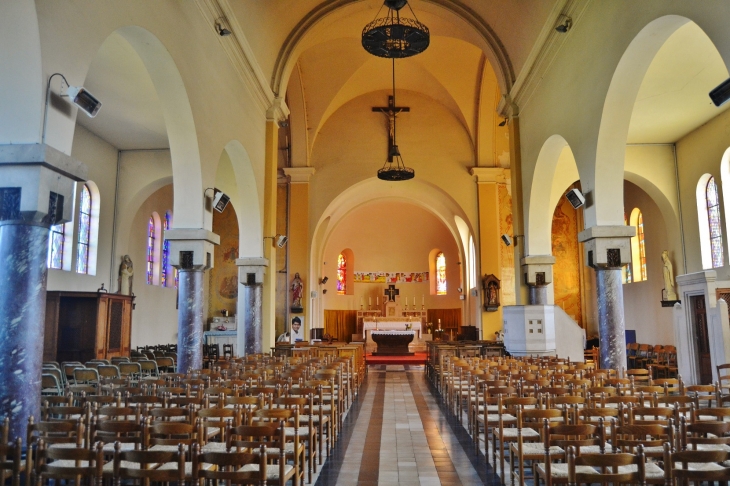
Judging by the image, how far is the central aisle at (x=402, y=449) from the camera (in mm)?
5938

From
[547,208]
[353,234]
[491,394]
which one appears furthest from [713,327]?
[353,234]

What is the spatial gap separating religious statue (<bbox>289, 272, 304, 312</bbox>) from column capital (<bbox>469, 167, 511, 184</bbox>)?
7496mm

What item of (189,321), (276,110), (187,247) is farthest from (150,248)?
(189,321)

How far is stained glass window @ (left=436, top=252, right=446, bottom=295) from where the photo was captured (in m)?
31.1

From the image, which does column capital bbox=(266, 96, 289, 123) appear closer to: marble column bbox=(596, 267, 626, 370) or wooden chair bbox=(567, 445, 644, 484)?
marble column bbox=(596, 267, 626, 370)

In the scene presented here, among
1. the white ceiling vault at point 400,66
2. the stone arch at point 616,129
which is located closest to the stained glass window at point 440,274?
the white ceiling vault at point 400,66

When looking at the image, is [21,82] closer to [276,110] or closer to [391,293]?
[276,110]

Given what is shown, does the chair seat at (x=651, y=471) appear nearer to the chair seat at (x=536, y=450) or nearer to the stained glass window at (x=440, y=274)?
the chair seat at (x=536, y=450)

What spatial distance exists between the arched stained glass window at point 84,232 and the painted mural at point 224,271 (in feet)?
25.8

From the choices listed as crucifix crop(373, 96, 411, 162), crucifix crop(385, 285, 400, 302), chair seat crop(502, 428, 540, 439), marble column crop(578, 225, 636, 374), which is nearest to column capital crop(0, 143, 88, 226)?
chair seat crop(502, 428, 540, 439)

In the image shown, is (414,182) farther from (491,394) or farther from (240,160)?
(491,394)

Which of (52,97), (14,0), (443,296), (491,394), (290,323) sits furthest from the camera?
(443,296)

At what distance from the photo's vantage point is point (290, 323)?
20.5 m

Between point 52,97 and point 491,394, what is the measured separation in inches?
222
